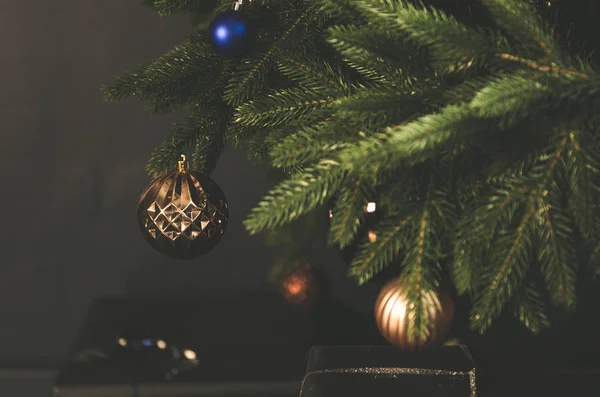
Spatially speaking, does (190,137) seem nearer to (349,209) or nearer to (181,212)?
(181,212)

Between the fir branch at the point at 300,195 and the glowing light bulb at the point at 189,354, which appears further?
the glowing light bulb at the point at 189,354

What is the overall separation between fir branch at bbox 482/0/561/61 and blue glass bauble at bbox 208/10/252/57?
0.21 meters

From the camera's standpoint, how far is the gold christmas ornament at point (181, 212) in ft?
2.09

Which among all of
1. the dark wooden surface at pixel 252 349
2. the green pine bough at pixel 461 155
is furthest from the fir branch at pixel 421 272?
the dark wooden surface at pixel 252 349

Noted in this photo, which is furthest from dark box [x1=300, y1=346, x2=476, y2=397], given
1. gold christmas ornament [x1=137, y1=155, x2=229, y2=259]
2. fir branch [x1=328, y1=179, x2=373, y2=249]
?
fir branch [x1=328, y1=179, x2=373, y2=249]

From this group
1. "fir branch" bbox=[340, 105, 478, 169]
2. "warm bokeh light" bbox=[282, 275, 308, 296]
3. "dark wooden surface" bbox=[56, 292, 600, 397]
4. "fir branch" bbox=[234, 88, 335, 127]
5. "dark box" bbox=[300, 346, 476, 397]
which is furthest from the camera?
"warm bokeh light" bbox=[282, 275, 308, 296]

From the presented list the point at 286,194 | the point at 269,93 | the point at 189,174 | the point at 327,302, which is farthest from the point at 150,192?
the point at 327,302

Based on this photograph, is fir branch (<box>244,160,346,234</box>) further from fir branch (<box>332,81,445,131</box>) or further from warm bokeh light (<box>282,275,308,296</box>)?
warm bokeh light (<box>282,275,308,296</box>)

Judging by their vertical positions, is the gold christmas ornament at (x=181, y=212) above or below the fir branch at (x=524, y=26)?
below

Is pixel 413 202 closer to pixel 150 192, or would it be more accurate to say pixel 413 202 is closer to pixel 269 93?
pixel 269 93

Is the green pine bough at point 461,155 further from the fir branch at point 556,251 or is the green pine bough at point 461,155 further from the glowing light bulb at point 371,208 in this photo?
the glowing light bulb at point 371,208

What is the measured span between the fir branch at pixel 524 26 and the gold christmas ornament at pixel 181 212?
0.34m

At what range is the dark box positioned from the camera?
61 cm

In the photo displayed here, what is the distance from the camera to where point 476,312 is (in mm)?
399
